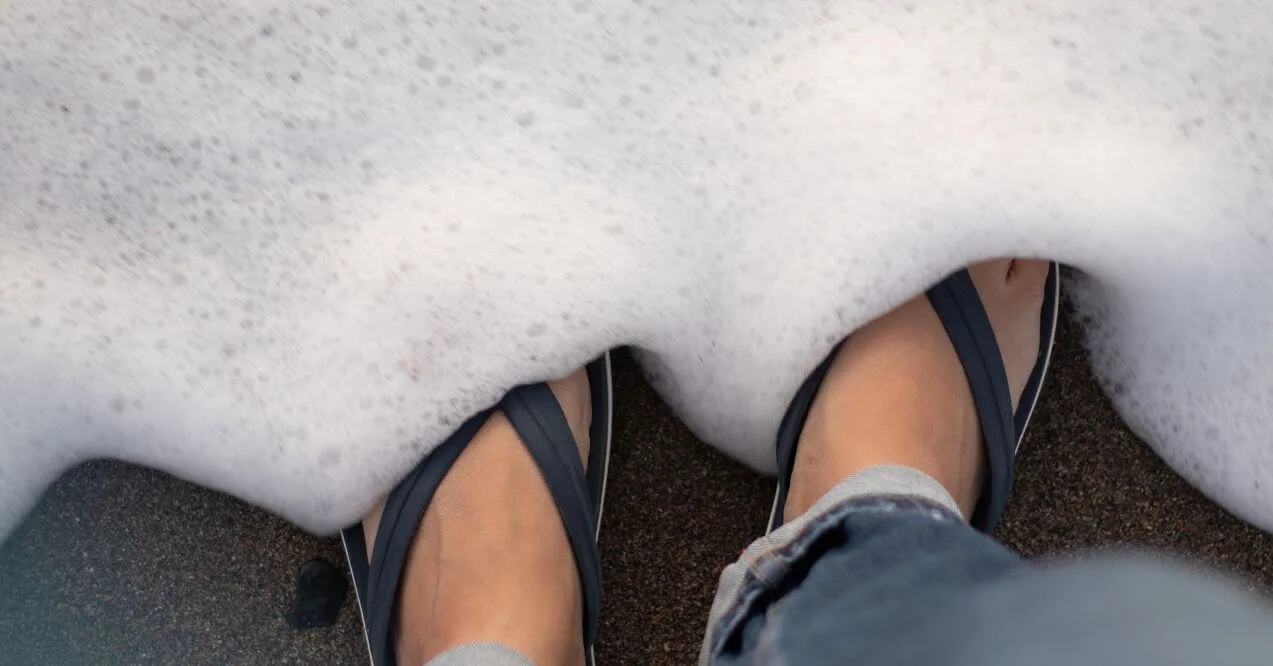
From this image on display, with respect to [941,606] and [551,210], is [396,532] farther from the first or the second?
[941,606]

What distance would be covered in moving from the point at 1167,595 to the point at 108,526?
72 centimetres

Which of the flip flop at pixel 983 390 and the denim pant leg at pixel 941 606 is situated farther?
the flip flop at pixel 983 390

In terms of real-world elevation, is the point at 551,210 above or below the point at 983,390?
above

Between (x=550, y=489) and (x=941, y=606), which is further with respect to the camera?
(x=550, y=489)

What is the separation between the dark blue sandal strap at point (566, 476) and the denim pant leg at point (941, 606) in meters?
0.16

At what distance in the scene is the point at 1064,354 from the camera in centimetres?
71

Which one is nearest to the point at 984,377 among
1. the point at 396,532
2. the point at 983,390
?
the point at 983,390

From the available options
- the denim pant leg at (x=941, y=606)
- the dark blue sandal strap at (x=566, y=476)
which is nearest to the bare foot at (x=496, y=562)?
the dark blue sandal strap at (x=566, y=476)

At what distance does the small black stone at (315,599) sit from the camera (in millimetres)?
697

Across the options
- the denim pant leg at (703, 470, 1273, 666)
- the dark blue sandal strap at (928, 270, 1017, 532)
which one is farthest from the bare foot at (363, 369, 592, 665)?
the dark blue sandal strap at (928, 270, 1017, 532)

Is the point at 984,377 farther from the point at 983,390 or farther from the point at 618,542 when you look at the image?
the point at 618,542

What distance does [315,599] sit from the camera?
0.70 metres

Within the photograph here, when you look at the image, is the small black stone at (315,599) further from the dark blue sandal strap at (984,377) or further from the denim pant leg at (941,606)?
the dark blue sandal strap at (984,377)

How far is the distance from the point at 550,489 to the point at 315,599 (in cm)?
21
